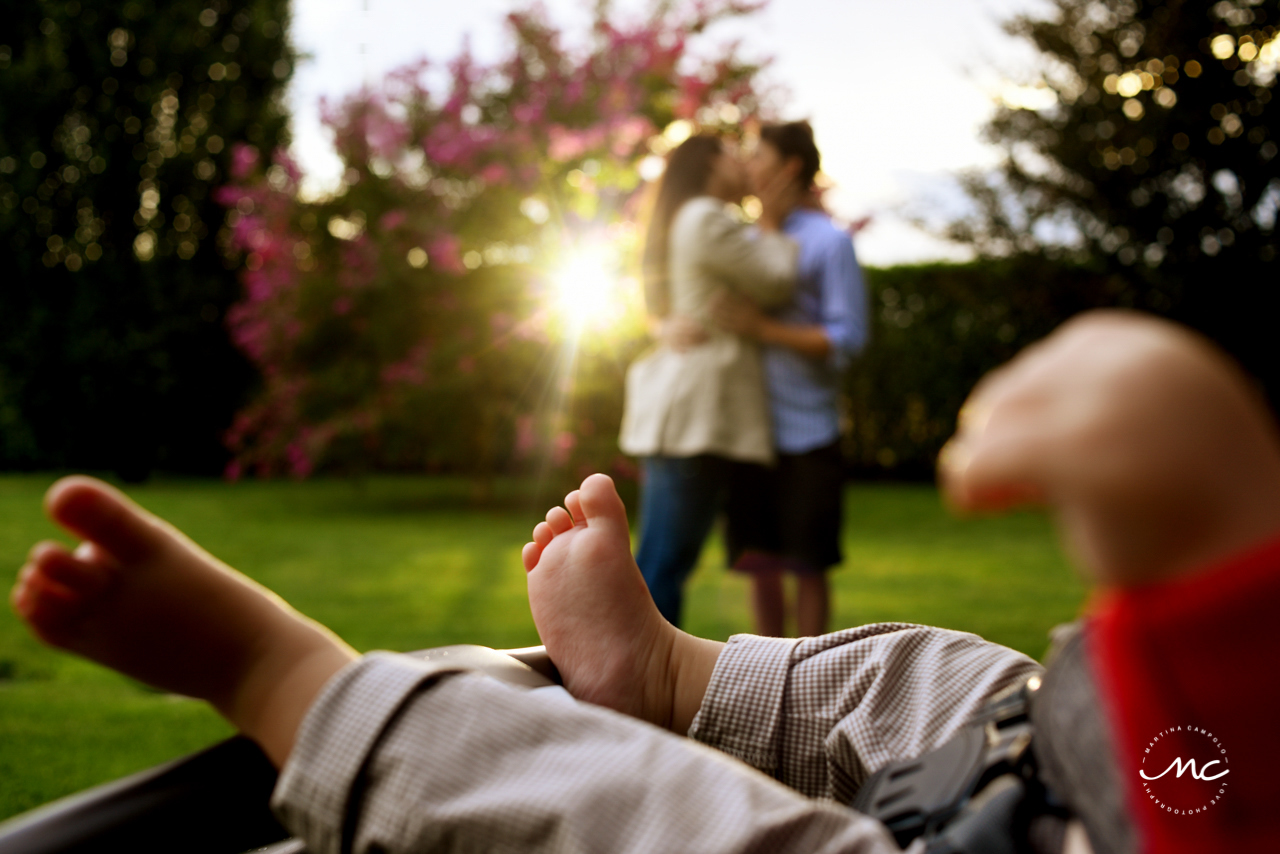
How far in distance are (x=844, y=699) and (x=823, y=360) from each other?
1.42m

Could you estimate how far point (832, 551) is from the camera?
223cm

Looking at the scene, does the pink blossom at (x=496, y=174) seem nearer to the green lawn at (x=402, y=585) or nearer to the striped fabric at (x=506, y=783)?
the green lawn at (x=402, y=585)

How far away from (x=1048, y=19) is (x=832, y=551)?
6.43 m

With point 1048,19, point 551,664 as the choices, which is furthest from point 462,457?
point 551,664

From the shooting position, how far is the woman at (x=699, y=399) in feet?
7.08

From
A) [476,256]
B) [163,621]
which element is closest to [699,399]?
[163,621]

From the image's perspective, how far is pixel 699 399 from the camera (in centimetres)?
216

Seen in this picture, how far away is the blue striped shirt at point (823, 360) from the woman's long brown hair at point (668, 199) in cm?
28

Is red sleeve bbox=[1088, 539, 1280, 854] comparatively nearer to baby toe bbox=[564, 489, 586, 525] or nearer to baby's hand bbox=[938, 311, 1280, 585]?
baby's hand bbox=[938, 311, 1280, 585]

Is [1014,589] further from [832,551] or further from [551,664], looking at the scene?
[551,664]

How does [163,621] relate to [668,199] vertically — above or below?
below

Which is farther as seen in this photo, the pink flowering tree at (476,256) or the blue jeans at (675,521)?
the pink flowering tree at (476,256)

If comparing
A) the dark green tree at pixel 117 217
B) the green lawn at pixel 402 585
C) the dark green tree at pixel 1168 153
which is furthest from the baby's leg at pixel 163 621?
the dark green tree at pixel 117 217

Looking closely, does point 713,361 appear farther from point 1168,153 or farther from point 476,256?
point 1168,153
